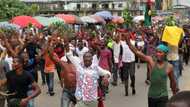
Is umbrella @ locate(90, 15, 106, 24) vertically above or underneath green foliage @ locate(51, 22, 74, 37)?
underneath

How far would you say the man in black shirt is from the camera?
310 inches

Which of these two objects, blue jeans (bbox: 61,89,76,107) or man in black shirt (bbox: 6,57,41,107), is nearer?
man in black shirt (bbox: 6,57,41,107)

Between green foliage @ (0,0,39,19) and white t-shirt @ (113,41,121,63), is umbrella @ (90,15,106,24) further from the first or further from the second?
white t-shirt @ (113,41,121,63)

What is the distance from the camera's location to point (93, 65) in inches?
318

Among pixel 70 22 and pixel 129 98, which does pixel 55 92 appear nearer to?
pixel 129 98

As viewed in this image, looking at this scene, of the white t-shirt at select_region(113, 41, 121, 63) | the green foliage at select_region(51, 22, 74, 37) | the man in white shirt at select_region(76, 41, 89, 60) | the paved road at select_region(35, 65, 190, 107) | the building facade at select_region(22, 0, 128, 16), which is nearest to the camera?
the paved road at select_region(35, 65, 190, 107)

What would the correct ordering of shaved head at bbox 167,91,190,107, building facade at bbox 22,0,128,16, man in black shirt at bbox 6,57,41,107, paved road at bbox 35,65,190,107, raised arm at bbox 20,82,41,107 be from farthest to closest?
building facade at bbox 22,0,128,16, paved road at bbox 35,65,190,107, man in black shirt at bbox 6,57,41,107, raised arm at bbox 20,82,41,107, shaved head at bbox 167,91,190,107

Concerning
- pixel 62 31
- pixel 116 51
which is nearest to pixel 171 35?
→ pixel 116 51

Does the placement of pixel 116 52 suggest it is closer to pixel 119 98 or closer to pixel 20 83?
pixel 119 98

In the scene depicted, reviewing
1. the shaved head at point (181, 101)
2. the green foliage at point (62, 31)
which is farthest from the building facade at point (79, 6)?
the shaved head at point (181, 101)

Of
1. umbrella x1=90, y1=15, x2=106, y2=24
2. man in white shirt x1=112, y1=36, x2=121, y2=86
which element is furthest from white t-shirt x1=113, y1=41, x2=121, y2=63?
umbrella x1=90, y1=15, x2=106, y2=24

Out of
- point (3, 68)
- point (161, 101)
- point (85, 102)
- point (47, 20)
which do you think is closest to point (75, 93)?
point (85, 102)

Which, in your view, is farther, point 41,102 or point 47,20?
point 47,20

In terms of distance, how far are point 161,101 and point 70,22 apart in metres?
43.8
